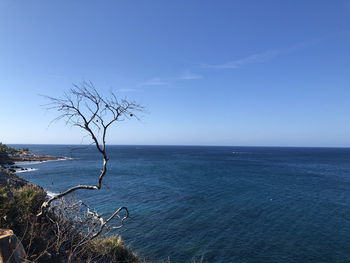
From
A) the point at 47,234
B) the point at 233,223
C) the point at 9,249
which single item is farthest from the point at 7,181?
the point at 233,223

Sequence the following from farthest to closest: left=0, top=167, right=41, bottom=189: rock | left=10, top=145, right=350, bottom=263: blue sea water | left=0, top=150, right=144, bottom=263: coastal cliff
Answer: left=10, top=145, right=350, bottom=263: blue sea water < left=0, top=167, right=41, bottom=189: rock < left=0, top=150, right=144, bottom=263: coastal cliff

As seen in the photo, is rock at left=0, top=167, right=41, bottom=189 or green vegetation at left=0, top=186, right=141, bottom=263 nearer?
green vegetation at left=0, top=186, right=141, bottom=263

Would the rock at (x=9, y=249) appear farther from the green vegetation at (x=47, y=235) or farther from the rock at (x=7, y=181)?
the rock at (x=7, y=181)

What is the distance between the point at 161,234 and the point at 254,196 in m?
18.6

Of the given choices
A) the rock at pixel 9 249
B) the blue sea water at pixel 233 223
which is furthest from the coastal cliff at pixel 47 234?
the blue sea water at pixel 233 223

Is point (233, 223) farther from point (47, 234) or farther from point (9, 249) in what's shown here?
point (9, 249)

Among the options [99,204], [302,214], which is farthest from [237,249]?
[99,204]

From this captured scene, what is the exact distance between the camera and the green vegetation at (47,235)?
6156mm

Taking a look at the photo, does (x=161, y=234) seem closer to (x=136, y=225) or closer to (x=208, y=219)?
(x=136, y=225)

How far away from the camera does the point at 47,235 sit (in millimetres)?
7383

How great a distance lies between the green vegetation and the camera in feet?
20.2

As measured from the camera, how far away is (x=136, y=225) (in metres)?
18.8

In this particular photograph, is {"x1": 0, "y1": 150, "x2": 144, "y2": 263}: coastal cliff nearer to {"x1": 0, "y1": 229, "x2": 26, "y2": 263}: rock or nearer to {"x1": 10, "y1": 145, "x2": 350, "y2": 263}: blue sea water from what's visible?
{"x1": 0, "y1": 229, "x2": 26, "y2": 263}: rock

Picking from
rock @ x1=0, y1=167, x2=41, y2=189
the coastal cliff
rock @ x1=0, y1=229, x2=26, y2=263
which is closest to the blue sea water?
the coastal cliff
